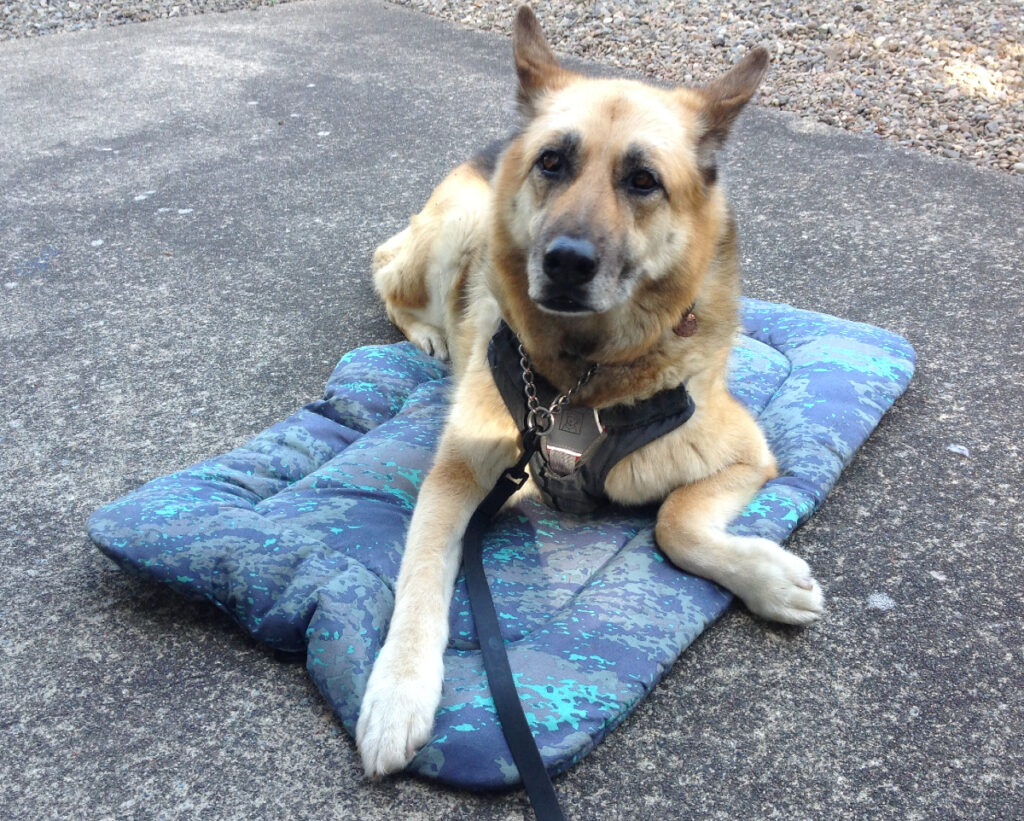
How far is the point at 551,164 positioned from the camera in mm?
2471

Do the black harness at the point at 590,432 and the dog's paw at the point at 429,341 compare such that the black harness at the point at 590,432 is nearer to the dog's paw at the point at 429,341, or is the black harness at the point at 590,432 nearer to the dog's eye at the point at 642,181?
the dog's eye at the point at 642,181

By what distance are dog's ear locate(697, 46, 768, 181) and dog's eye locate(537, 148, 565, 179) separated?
409mm

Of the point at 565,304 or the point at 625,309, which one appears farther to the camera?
the point at 625,309

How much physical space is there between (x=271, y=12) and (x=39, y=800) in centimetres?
853

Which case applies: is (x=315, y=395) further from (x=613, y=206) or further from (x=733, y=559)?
(x=733, y=559)

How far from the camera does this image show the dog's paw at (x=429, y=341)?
12.2ft

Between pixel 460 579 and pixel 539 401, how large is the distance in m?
0.54

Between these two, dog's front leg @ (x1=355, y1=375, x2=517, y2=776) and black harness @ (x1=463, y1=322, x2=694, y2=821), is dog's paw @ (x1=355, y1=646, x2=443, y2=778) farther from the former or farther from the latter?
black harness @ (x1=463, y1=322, x2=694, y2=821)

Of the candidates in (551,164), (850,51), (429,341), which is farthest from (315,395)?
(850,51)

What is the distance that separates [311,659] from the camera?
205 centimetres

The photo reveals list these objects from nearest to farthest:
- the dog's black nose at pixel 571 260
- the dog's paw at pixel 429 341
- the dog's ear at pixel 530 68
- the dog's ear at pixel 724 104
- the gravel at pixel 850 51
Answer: the dog's black nose at pixel 571 260, the dog's ear at pixel 724 104, the dog's ear at pixel 530 68, the dog's paw at pixel 429 341, the gravel at pixel 850 51

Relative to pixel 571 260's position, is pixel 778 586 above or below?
below

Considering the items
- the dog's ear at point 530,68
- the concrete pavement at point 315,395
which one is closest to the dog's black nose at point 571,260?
the dog's ear at point 530,68

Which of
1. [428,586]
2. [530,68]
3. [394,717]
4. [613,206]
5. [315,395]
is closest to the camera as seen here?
[394,717]
